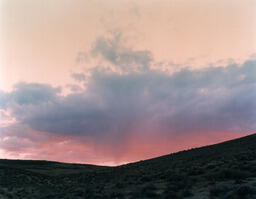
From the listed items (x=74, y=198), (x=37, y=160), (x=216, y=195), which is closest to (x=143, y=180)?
(x=74, y=198)

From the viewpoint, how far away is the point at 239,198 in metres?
13.8

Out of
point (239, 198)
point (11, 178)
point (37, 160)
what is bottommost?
point (239, 198)

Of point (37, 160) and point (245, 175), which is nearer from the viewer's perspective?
point (245, 175)

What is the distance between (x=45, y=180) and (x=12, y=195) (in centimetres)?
1747

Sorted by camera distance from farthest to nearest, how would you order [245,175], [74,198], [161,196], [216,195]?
[74,198] < [245,175] < [161,196] < [216,195]

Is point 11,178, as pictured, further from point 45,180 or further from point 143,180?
point 143,180

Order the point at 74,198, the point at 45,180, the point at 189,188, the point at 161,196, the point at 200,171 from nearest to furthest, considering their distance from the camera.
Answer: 1. the point at 161,196
2. the point at 189,188
3. the point at 74,198
4. the point at 200,171
5. the point at 45,180

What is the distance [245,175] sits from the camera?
20.8 meters

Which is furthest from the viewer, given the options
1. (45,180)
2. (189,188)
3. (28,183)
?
(45,180)

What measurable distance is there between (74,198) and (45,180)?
30691 millimetres

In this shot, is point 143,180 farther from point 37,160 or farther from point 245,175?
point 37,160

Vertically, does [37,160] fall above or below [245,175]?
above

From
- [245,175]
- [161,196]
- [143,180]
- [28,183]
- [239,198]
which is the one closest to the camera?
[239,198]

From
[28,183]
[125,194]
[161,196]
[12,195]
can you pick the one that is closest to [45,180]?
[28,183]
